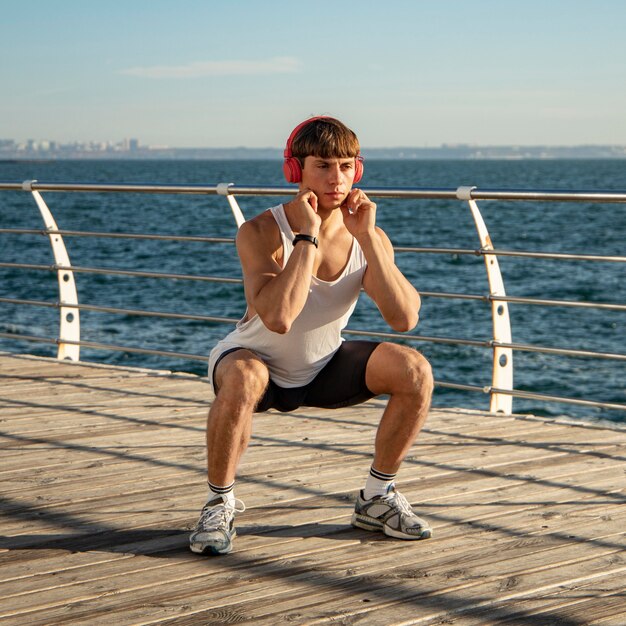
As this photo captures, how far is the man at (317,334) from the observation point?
306cm

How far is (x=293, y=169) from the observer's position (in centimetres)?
311

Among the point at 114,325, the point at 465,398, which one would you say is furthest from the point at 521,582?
the point at 114,325

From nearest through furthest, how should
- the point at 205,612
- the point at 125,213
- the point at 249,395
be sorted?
the point at 205,612, the point at 249,395, the point at 125,213

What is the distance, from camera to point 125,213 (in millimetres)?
54594

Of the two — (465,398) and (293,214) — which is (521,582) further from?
(465,398)

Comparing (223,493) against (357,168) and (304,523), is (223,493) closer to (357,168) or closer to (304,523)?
(304,523)

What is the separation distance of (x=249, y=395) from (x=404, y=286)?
1.80 ft

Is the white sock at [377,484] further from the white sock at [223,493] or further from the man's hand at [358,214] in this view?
the man's hand at [358,214]

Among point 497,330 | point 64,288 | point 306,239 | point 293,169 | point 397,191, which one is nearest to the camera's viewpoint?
point 306,239

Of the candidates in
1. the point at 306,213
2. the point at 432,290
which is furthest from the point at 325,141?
the point at 432,290

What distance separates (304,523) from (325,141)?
1166 mm

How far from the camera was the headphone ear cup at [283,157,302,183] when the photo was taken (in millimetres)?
3109

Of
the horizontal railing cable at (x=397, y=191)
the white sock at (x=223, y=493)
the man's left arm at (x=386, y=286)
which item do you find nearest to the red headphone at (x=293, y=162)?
the man's left arm at (x=386, y=286)

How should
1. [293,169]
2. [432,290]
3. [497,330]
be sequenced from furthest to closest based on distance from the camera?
[432,290], [497,330], [293,169]
